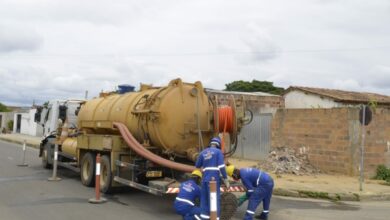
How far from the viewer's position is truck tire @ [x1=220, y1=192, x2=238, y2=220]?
881 cm

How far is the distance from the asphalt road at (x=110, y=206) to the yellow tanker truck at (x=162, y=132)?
500 mm

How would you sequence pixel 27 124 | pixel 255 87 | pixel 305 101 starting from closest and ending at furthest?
pixel 305 101
pixel 255 87
pixel 27 124

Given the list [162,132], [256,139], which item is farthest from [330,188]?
[256,139]

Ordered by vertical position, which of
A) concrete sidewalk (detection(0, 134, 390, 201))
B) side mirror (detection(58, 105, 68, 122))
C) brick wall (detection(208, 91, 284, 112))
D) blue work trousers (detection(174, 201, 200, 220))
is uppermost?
brick wall (detection(208, 91, 284, 112))

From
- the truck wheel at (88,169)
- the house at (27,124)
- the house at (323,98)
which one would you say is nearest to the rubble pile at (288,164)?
the truck wheel at (88,169)

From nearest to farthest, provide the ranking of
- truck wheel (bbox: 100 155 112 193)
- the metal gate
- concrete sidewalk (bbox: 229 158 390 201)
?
truck wheel (bbox: 100 155 112 193), concrete sidewalk (bbox: 229 158 390 201), the metal gate

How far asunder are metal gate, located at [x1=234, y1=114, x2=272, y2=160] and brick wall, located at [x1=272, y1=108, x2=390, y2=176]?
335cm

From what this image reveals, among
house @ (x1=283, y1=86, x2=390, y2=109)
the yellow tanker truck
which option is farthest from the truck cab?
house @ (x1=283, y1=86, x2=390, y2=109)

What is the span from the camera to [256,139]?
22797 mm

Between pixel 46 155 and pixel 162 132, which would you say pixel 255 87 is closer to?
pixel 46 155

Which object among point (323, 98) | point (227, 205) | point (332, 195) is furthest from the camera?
point (323, 98)

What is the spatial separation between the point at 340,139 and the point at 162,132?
8178mm

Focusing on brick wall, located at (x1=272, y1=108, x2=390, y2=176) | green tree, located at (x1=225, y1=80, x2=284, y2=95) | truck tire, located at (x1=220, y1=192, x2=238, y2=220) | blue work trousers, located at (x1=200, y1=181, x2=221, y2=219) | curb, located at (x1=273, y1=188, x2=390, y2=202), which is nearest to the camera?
blue work trousers, located at (x1=200, y1=181, x2=221, y2=219)

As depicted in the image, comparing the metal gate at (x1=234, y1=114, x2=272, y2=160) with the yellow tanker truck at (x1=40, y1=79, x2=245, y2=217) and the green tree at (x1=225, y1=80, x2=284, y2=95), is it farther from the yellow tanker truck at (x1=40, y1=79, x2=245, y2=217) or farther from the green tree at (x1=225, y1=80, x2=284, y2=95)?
the green tree at (x1=225, y1=80, x2=284, y2=95)
